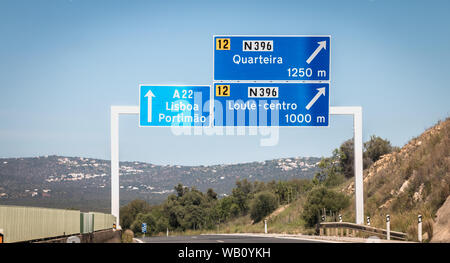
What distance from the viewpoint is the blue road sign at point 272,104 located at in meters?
27.0

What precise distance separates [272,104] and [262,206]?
5105 centimetres

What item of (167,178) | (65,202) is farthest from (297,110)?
(167,178)

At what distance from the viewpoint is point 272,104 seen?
1067 inches

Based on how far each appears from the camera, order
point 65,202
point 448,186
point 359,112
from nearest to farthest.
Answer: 1. point 448,186
2. point 359,112
3. point 65,202

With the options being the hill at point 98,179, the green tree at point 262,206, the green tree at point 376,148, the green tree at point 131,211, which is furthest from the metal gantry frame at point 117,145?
the green tree at point 131,211

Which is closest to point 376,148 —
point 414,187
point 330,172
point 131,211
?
point 330,172

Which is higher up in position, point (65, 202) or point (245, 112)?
point (245, 112)

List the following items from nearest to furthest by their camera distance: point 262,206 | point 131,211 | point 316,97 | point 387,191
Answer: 1. point 316,97
2. point 387,191
3. point 262,206
4. point 131,211

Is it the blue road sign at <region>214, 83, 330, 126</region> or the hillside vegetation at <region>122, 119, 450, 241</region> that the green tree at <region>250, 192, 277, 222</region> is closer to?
the hillside vegetation at <region>122, 119, 450, 241</region>

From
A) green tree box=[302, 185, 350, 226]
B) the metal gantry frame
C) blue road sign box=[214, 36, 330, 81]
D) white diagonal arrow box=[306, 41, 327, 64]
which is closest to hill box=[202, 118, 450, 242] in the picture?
green tree box=[302, 185, 350, 226]

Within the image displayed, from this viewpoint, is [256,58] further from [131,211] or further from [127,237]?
[131,211]

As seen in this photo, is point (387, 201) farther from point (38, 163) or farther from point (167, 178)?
point (167, 178)
